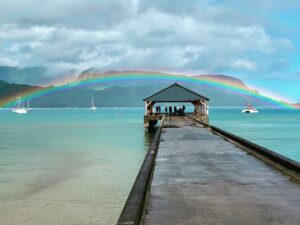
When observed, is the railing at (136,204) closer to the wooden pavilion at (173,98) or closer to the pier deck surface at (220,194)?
the pier deck surface at (220,194)

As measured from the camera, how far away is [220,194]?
8391 millimetres

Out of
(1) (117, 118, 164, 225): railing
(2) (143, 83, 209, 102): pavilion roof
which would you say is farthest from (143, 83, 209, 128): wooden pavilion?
Answer: (1) (117, 118, 164, 225): railing

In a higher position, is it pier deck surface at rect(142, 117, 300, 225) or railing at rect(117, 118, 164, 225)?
railing at rect(117, 118, 164, 225)

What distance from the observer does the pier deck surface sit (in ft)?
21.8

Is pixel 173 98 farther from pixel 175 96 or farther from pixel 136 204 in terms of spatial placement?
pixel 136 204

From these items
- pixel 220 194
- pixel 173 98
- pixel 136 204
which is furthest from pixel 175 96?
pixel 136 204

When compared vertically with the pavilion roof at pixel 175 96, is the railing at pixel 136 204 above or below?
below

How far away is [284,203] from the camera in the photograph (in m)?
7.58

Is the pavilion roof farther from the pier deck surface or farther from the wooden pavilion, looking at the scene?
the pier deck surface

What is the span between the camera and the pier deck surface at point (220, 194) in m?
6.63

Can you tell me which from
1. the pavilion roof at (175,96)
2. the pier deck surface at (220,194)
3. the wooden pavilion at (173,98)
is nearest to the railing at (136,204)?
the pier deck surface at (220,194)

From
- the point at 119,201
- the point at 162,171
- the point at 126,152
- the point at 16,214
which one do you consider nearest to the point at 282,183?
the point at 162,171

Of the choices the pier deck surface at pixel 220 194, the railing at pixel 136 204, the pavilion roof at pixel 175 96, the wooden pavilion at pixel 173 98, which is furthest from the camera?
the pavilion roof at pixel 175 96

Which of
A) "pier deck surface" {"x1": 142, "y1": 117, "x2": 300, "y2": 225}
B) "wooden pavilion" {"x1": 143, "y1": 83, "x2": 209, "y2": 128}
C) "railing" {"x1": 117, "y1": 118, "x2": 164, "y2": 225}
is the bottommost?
"pier deck surface" {"x1": 142, "y1": 117, "x2": 300, "y2": 225}
